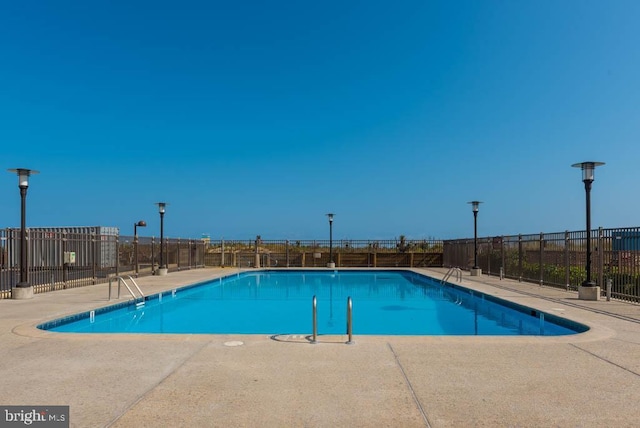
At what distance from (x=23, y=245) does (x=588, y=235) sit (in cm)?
1485

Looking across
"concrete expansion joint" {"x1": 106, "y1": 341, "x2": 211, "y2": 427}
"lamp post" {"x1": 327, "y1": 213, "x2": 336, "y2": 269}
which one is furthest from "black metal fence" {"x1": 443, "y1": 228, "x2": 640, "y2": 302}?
"concrete expansion joint" {"x1": 106, "y1": 341, "x2": 211, "y2": 427}

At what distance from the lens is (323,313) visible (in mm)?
12992

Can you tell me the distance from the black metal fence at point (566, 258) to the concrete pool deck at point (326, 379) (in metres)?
4.29

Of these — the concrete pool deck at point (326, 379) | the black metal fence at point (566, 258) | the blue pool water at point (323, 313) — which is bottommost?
the blue pool water at point (323, 313)

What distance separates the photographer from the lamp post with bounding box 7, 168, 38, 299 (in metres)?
12.2

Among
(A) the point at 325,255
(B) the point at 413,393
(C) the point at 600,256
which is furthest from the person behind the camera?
Result: (A) the point at 325,255

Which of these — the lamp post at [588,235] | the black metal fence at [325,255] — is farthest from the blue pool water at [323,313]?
the black metal fence at [325,255]

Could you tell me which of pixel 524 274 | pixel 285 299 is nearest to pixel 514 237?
pixel 524 274

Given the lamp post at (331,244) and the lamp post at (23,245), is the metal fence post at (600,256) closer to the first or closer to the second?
the lamp post at (23,245)

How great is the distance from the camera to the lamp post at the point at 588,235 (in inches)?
466

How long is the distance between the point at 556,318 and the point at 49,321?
10.1 m

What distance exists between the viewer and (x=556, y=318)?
942 cm

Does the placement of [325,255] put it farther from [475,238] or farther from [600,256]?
[600,256]

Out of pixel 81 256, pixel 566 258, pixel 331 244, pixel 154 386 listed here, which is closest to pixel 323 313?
pixel 566 258
